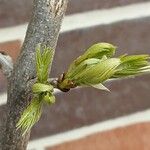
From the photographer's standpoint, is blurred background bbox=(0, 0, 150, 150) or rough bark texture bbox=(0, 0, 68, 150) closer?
rough bark texture bbox=(0, 0, 68, 150)

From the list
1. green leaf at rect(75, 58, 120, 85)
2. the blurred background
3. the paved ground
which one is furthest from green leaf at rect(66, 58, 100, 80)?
the paved ground

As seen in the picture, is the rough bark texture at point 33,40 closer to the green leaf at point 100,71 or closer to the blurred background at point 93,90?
the green leaf at point 100,71

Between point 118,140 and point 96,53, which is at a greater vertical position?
point 96,53

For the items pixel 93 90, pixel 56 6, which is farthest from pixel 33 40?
pixel 93 90

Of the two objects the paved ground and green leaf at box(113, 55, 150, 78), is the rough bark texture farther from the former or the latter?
the paved ground

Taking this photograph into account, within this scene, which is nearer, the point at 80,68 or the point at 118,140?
the point at 80,68

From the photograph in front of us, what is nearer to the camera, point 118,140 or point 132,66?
point 132,66

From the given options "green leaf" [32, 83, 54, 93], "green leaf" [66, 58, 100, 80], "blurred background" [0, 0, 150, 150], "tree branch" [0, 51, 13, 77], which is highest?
"green leaf" [66, 58, 100, 80]

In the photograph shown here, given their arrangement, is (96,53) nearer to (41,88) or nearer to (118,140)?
(41,88)

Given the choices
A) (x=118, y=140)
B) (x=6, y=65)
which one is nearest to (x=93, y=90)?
(x=118, y=140)

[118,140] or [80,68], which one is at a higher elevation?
[80,68]

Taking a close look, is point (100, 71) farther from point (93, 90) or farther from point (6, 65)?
point (93, 90)
